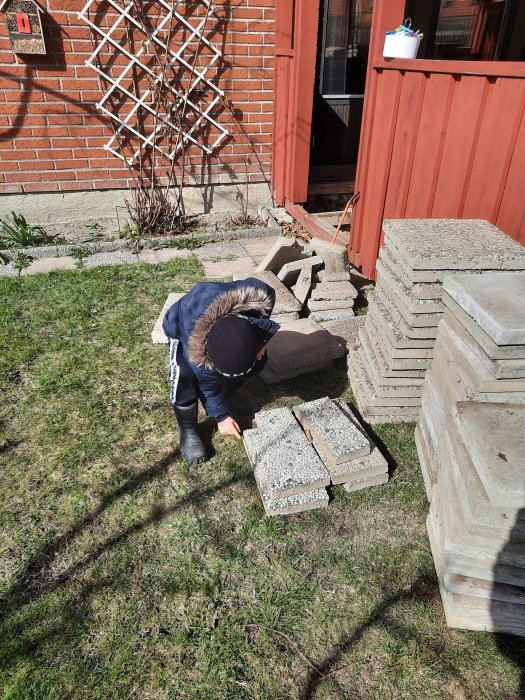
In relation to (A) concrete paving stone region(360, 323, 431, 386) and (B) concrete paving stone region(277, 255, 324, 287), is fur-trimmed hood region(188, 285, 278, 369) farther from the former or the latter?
(B) concrete paving stone region(277, 255, 324, 287)

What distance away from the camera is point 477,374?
228 cm

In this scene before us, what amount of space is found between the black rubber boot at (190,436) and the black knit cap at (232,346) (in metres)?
0.60

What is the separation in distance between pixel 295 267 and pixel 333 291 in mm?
411

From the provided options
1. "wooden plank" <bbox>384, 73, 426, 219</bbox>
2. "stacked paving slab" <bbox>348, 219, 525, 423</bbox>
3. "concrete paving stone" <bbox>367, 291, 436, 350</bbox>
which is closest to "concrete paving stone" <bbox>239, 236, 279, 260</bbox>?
"wooden plank" <bbox>384, 73, 426, 219</bbox>

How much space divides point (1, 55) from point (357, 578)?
19.8ft

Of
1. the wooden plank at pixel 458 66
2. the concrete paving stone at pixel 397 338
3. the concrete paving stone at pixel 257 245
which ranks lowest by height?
the concrete paving stone at pixel 257 245

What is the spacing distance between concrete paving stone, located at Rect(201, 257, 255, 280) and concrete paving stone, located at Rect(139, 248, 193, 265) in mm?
341

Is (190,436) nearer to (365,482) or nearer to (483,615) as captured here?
(365,482)

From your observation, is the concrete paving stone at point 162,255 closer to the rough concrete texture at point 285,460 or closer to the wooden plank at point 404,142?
the wooden plank at point 404,142

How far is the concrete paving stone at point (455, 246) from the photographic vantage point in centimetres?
270

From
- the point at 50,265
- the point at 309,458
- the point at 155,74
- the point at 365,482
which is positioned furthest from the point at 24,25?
the point at 365,482

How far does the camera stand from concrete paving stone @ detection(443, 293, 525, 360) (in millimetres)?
2143

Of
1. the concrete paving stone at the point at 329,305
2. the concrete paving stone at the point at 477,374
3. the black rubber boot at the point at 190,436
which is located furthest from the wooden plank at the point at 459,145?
the black rubber boot at the point at 190,436

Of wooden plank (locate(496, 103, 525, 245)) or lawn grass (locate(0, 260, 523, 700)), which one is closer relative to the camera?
lawn grass (locate(0, 260, 523, 700))
